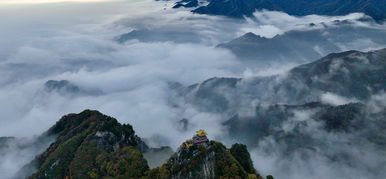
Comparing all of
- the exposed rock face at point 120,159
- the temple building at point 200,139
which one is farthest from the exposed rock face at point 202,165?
the temple building at point 200,139

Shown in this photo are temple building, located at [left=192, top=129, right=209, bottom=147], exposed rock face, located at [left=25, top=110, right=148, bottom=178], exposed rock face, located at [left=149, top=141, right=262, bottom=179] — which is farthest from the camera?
exposed rock face, located at [left=25, top=110, right=148, bottom=178]

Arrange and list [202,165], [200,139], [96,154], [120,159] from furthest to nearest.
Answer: [96,154]
[120,159]
[200,139]
[202,165]

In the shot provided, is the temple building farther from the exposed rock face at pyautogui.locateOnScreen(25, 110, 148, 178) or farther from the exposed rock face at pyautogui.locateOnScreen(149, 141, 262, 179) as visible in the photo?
the exposed rock face at pyautogui.locateOnScreen(25, 110, 148, 178)

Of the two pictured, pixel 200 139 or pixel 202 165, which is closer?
pixel 202 165

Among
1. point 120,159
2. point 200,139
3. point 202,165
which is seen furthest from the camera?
point 120,159

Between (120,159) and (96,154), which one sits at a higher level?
(96,154)

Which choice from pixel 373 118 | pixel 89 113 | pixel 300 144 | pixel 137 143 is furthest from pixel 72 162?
pixel 373 118

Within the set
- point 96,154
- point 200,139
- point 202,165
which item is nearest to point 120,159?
point 96,154

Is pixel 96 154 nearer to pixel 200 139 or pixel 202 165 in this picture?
pixel 200 139

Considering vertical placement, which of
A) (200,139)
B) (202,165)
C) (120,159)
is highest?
(200,139)

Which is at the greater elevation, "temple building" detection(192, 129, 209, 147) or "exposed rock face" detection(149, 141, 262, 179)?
"temple building" detection(192, 129, 209, 147)

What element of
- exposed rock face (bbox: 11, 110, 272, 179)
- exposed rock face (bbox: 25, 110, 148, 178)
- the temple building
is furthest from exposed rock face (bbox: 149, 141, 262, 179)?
exposed rock face (bbox: 25, 110, 148, 178)

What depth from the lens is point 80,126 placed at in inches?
5330

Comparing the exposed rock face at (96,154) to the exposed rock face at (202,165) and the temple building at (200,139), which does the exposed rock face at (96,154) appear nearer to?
the exposed rock face at (202,165)
